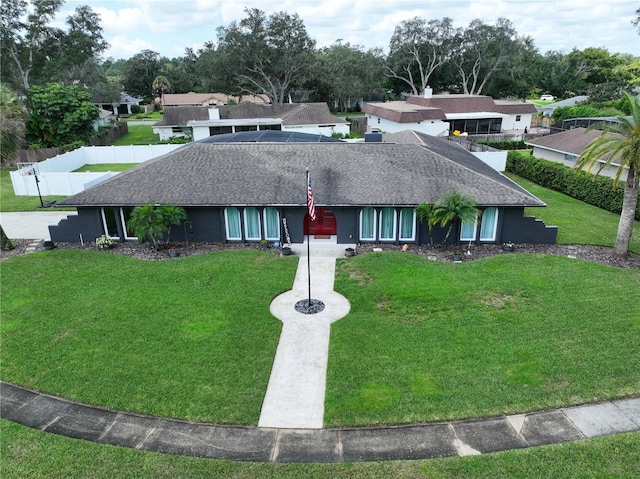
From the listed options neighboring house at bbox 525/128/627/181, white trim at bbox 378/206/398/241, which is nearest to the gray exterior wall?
white trim at bbox 378/206/398/241

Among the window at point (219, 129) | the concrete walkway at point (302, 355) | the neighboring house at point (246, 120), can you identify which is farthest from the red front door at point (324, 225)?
the window at point (219, 129)

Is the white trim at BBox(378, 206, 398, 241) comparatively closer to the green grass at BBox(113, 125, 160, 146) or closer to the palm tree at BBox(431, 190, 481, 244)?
the palm tree at BBox(431, 190, 481, 244)

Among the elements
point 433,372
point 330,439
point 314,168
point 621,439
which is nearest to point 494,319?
point 433,372

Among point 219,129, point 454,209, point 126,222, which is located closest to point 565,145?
point 454,209

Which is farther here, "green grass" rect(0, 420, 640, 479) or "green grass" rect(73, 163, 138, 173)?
"green grass" rect(73, 163, 138, 173)

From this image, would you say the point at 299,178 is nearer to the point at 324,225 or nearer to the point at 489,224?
the point at 324,225
